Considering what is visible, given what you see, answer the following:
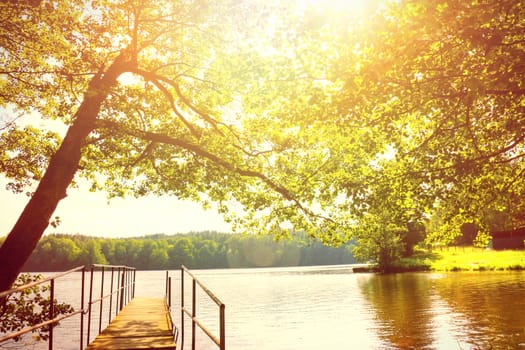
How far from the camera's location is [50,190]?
10.9 m

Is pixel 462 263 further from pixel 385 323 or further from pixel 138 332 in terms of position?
pixel 138 332

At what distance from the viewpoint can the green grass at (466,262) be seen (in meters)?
55.9

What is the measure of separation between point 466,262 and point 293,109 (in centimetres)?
6332

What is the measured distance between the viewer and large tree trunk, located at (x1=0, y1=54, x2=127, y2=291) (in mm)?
10078

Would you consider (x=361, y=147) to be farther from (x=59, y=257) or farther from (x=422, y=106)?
(x=59, y=257)

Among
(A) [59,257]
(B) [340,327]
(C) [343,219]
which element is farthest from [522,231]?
(A) [59,257]

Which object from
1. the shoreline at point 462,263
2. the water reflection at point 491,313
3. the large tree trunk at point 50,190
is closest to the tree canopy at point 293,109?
the large tree trunk at point 50,190

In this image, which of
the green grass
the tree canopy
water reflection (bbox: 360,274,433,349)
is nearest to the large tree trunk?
the tree canopy

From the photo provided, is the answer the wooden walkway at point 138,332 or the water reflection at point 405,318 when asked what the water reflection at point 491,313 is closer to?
the water reflection at point 405,318

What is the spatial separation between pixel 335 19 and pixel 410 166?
201 inches

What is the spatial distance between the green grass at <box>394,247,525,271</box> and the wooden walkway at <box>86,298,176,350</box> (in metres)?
53.7

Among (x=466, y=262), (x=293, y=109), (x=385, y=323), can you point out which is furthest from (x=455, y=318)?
(x=466, y=262)

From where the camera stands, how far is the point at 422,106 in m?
10.5

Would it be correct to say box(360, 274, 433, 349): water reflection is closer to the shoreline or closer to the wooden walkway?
the wooden walkway
